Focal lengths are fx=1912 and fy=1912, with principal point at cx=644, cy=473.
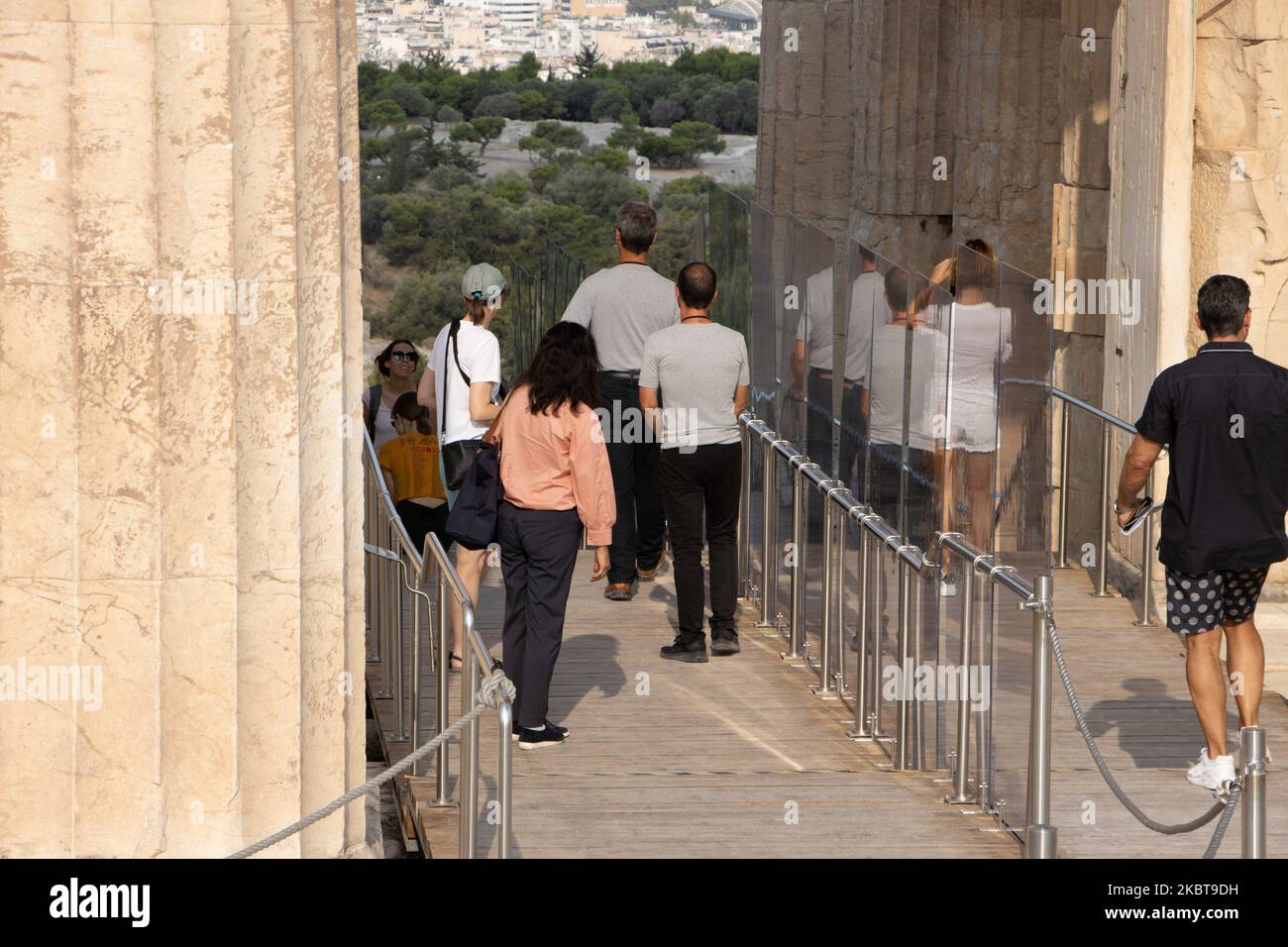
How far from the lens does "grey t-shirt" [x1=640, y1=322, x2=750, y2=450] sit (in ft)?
27.1

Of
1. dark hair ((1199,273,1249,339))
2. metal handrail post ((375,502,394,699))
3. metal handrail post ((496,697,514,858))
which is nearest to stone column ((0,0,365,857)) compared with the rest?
metal handrail post ((496,697,514,858))

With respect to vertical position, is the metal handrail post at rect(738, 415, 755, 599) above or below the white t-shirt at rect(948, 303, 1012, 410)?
below

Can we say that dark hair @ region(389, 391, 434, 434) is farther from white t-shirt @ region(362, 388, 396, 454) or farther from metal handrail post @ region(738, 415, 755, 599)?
metal handrail post @ region(738, 415, 755, 599)

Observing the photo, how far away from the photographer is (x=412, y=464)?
30.0ft

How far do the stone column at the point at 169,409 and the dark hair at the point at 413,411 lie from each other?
4.14 metres

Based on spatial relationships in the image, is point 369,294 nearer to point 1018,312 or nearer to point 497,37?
point 497,37

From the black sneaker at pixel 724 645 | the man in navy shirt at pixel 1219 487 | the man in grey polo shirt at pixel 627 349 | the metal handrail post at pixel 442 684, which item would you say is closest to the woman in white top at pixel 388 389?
the man in grey polo shirt at pixel 627 349

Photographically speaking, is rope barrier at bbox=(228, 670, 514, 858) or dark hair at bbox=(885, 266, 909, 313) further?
dark hair at bbox=(885, 266, 909, 313)

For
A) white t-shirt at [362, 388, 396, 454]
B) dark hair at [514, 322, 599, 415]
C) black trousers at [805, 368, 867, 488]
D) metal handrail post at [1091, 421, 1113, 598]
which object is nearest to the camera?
dark hair at [514, 322, 599, 415]

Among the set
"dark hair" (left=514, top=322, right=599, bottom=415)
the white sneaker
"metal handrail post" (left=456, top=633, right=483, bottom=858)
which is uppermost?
"dark hair" (left=514, top=322, right=599, bottom=415)

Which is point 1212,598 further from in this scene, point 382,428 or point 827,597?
point 382,428

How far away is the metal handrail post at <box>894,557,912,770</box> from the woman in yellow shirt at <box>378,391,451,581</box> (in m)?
2.66

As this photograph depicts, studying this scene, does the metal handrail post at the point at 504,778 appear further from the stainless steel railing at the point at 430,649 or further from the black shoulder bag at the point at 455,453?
the black shoulder bag at the point at 455,453

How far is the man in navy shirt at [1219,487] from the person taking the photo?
6.56m
